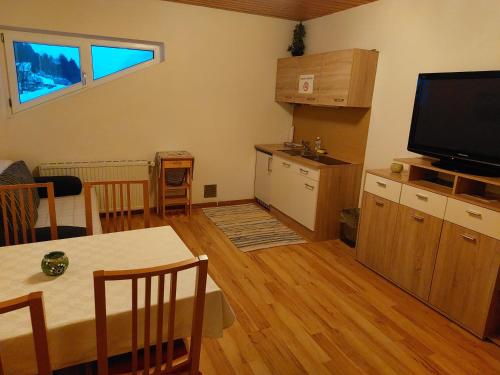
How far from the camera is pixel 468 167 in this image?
8.59 ft

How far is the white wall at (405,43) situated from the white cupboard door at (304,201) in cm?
69

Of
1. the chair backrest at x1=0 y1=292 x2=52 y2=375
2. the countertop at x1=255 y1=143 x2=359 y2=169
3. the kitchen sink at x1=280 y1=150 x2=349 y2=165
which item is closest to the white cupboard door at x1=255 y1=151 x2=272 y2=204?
the countertop at x1=255 y1=143 x2=359 y2=169

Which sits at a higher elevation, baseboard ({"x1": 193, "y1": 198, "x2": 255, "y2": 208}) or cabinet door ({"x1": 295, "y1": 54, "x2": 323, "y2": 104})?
cabinet door ({"x1": 295, "y1": 54, "x2": 323, "y2": 104})

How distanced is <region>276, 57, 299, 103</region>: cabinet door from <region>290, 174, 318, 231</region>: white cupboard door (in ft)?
3.83

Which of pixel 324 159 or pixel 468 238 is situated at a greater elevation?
pixel 324 159

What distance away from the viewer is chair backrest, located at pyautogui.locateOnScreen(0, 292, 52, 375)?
918 mm

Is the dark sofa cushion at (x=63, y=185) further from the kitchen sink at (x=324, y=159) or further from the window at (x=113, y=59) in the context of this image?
the kitchen sink at (x=324, y=159)

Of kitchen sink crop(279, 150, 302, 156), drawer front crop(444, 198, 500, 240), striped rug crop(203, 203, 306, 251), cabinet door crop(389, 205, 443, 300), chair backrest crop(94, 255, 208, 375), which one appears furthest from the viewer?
kitchen sink crop(279, 150, 302, 156)

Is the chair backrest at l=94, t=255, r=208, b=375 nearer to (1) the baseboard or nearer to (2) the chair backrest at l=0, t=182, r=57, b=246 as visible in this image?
(2) the chair backrest at l=0, t=182, r=57, b=246

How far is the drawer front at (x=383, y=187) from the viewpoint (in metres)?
2.90

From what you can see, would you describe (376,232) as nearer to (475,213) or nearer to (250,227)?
(475,213)

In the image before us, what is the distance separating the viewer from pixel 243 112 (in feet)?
15.6

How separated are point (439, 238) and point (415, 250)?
0.78 ft

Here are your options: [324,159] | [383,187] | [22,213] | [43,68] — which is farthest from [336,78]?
A: [43,68]
